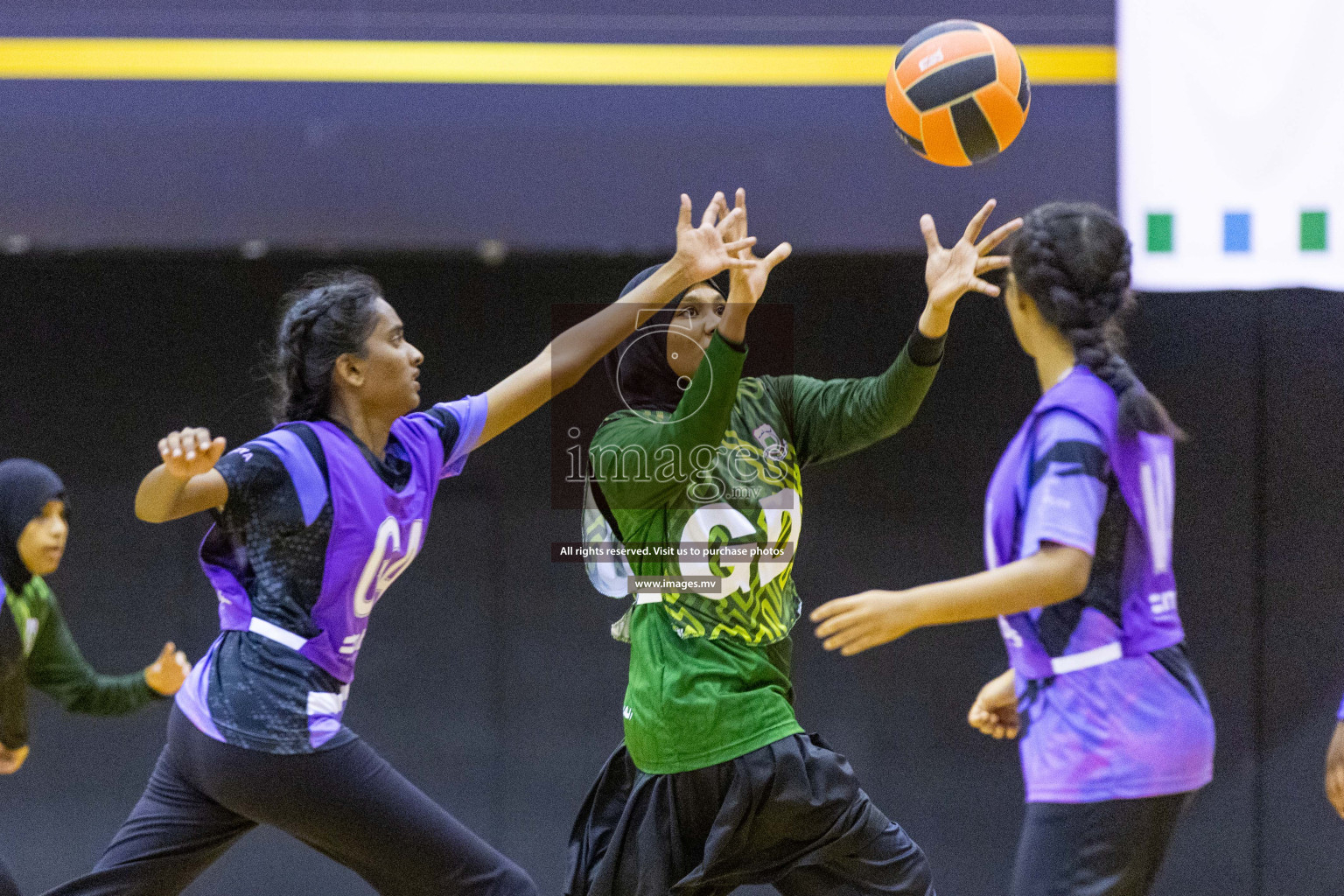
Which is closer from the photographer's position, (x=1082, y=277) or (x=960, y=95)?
(x=1082, y=277)

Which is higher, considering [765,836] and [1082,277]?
[1082,277]

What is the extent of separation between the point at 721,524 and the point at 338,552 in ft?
2.99

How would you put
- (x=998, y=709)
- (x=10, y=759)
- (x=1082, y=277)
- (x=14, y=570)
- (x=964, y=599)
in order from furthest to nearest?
1. (x=14, y=570)
2. (x=10, y=759)
3. (x=998, y=709)
4. (x=1082, y=277)
5. (x=964, y=599)

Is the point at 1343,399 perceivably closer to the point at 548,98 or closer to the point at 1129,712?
the point at 1129,712

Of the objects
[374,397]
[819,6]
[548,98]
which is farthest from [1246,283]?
[374,397]

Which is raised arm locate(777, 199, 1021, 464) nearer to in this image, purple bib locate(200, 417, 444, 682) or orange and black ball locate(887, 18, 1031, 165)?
orange and black ball locate(887, 18, 1031, 165)

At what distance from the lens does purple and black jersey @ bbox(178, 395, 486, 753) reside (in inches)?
107

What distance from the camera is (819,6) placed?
4531mm

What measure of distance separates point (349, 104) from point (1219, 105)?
10.4 ft

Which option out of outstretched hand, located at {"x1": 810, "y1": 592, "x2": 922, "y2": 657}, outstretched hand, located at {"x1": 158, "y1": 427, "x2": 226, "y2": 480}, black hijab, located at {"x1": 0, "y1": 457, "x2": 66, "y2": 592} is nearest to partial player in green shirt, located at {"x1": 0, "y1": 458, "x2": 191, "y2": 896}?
black hijab, located at {"x1": 0, "y1": 457, "x2": 66, "y2": 592}

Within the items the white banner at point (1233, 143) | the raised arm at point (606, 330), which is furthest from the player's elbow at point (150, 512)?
the white banner at point (1233, 143)

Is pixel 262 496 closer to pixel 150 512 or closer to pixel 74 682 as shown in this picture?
pixel 150 512

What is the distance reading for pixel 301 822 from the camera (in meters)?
2.71

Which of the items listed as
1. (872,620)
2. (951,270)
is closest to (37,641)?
(872,620)
